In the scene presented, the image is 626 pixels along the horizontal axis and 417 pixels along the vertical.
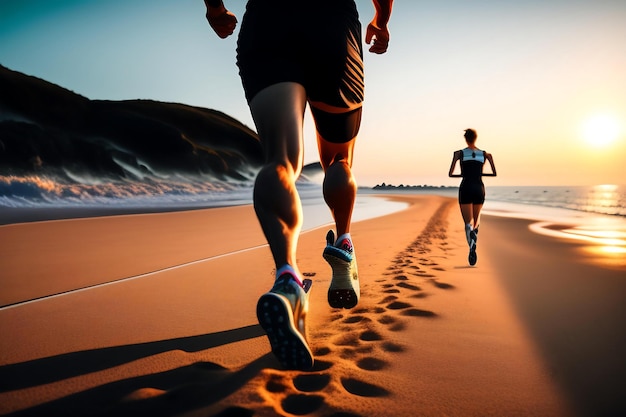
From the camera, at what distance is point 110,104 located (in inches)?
3007

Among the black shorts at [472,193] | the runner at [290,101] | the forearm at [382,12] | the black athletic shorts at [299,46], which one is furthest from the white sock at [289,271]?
the black shorts at [472,193]

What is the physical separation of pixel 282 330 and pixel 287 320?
5 cm

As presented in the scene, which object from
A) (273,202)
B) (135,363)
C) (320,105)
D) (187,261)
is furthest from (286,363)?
(187,261)

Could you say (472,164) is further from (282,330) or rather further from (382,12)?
(282,330)

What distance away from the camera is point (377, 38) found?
2.26 m

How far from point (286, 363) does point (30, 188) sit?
24514mm

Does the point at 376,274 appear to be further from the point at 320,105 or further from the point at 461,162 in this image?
the point at 461,162

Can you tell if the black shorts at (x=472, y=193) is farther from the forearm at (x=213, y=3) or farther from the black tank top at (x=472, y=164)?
the forearm at (x=213, y=3)

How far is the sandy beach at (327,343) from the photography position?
3.91 ft

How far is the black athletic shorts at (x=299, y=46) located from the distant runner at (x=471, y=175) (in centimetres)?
410

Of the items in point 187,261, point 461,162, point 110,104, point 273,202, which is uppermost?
point 110,104

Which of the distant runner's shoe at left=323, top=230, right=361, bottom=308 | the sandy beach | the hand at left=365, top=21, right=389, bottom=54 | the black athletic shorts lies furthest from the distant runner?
the black athletic shorts

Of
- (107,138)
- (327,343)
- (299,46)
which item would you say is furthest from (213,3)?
(107,138)

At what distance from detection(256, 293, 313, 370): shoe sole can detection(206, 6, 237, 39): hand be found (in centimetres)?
135
